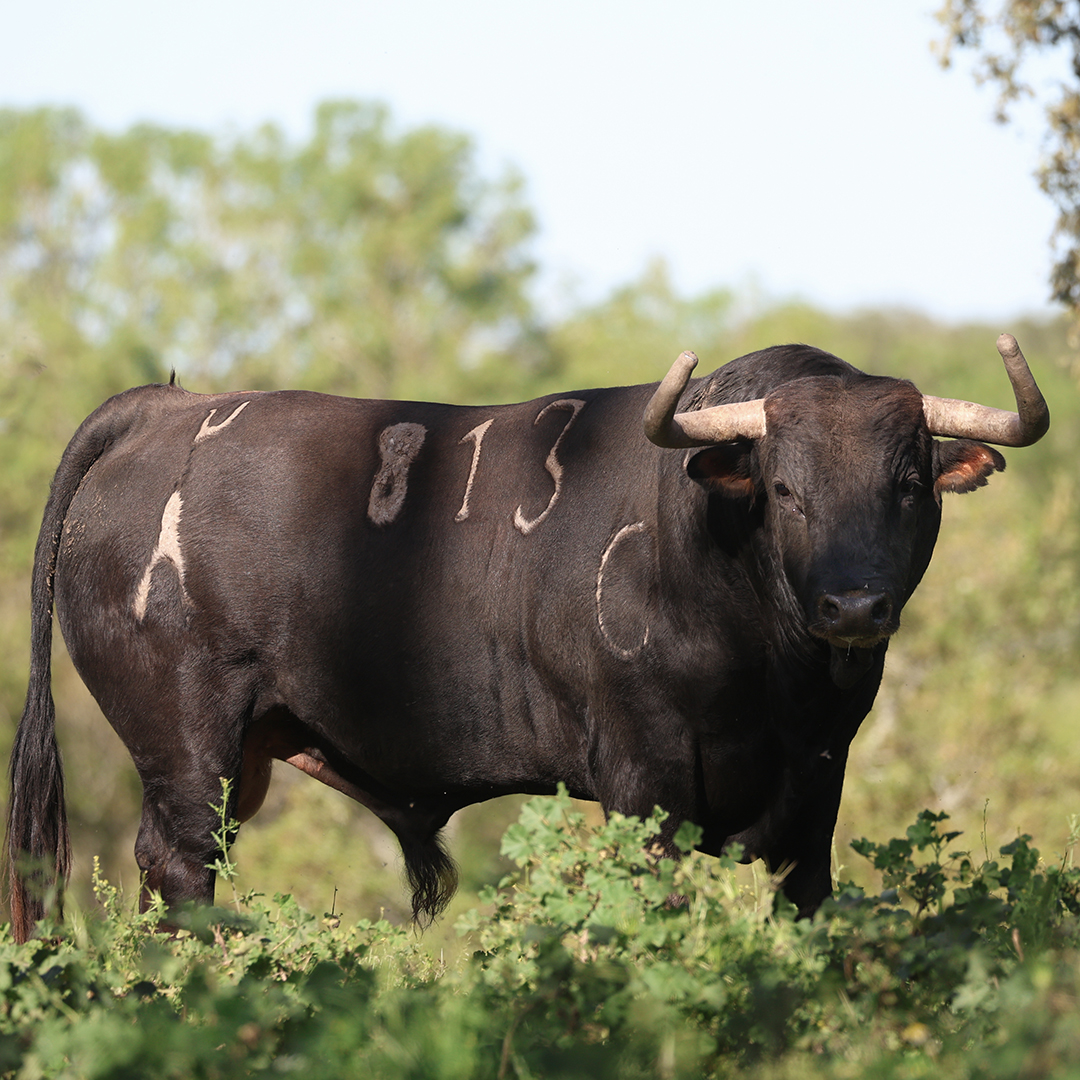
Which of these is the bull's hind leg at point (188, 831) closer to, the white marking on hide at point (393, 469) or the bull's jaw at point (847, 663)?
the white marking on hide at point (393, 469)

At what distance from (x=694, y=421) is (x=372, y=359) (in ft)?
90.0

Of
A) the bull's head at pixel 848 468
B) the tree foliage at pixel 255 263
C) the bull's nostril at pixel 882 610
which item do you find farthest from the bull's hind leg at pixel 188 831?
the tree foliage at pixel 255 263

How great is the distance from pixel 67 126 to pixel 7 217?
3.07 metres

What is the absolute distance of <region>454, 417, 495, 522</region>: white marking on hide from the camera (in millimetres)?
5227

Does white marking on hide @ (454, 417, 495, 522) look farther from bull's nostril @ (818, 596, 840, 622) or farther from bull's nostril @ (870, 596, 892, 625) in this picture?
bull's nostril @ (870, 596, 892, 625)

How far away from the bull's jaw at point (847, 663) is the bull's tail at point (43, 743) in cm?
300

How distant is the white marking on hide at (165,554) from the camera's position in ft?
17.5

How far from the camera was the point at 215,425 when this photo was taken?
5.64m

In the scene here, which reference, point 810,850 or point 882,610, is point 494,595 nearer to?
point 810,850

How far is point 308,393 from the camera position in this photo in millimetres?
5914

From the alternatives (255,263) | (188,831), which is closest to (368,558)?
(188,831)

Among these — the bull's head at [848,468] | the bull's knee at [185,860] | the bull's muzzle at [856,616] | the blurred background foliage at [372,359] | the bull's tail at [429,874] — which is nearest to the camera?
the bull's muzzle at [856,616]

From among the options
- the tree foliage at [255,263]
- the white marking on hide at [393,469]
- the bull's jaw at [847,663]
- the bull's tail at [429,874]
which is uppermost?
the tree foliage at [255,263]

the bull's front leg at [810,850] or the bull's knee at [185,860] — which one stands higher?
the bull's front leg at [810,850]
